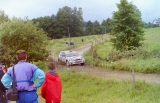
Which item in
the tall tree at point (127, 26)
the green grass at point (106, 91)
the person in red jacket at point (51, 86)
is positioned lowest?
the green grass at point (106, 91)

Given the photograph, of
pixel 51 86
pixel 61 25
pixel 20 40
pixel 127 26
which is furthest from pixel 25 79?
pixel 61 25

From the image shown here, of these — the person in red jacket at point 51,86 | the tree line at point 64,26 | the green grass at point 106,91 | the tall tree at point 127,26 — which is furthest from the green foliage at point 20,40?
the tree line at point 64,26

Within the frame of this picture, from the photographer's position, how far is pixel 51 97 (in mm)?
6887

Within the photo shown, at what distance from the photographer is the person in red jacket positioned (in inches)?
269

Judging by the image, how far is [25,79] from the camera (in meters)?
5.42

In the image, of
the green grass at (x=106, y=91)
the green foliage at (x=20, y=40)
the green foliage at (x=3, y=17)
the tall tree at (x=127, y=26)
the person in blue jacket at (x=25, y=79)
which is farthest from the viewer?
the green foliage at (x=3, y=17)

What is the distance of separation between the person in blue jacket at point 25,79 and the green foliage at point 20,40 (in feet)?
59.2

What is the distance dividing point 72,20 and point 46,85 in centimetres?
9019

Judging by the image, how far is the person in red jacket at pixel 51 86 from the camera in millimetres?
6820

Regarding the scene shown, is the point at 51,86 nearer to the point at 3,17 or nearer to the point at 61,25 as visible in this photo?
the point at 3,17

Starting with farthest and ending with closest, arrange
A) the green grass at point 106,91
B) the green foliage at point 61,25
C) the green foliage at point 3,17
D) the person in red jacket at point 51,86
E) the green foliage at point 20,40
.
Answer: the green foliage at point 61,25
the green foliage at point 3,17
the green foliage at point 20,40
the green grass at point 106,91
the person in red jacket at point 51,86

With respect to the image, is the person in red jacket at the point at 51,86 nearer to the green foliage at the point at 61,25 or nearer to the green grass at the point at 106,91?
the green grass at the point at 106,91

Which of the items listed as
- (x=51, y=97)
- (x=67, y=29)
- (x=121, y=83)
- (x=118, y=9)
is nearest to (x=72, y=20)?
(x=67, y=29)

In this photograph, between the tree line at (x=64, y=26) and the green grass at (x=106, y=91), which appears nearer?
the green grass at (x=106, y=91)
